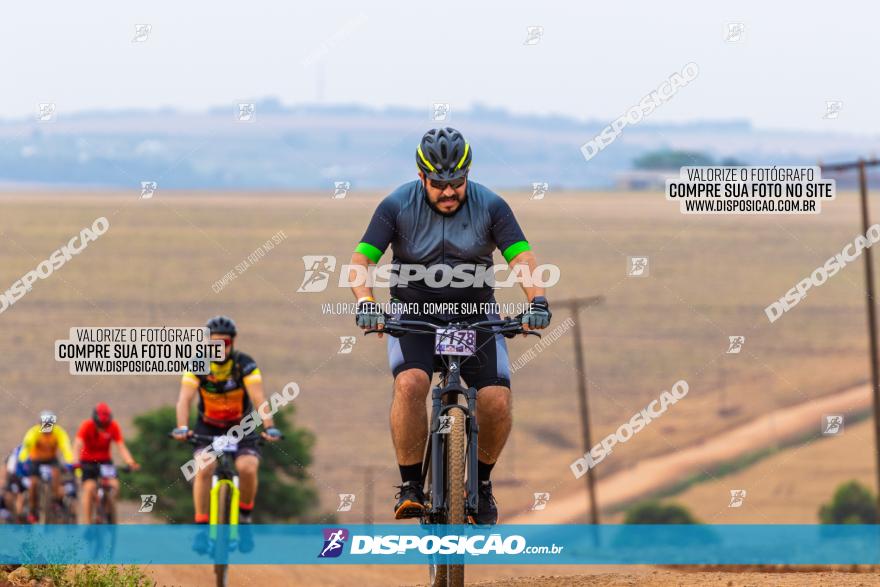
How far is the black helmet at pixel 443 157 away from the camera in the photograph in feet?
36.4

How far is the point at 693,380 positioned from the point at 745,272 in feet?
92.8

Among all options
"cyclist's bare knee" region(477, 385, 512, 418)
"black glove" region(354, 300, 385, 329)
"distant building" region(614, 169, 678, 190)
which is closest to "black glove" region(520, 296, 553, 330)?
"cyclist's bare knee" region(477, 385, 512, 418)

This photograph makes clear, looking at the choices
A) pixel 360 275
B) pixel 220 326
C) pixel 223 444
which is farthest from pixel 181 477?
pixel 360 275

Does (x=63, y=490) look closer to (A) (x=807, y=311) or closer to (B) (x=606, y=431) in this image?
(B) (x=606, y=431)

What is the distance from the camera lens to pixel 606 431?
7956 centimetres

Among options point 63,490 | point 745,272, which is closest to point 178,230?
point 745,272

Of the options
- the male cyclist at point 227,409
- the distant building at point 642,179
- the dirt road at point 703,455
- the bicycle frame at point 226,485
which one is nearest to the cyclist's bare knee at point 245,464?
the male cyclist at point 227,409

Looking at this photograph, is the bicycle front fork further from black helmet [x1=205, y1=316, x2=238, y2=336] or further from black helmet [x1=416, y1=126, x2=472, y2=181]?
black helmet [x1=205, y1=316, x2=238, y2=336]

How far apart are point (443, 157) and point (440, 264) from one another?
746mm

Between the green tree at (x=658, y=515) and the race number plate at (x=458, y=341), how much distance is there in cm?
4357

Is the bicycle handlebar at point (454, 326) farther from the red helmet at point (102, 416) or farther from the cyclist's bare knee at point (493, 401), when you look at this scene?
the red helmet at point (102, 416)

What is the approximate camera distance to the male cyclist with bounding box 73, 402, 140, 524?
65.5 feet

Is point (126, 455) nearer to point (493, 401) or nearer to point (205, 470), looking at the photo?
point (205, 470)

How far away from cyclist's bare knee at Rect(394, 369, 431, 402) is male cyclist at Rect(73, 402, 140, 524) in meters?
9.56
